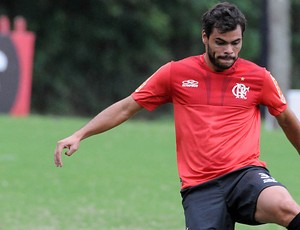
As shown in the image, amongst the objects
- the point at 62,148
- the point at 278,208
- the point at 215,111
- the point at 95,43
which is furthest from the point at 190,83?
the point at 95,43

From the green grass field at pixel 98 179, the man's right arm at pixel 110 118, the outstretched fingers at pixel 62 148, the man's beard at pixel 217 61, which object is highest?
the man's beard at pixel 217 61

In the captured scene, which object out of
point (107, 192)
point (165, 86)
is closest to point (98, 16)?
point (107, 192)

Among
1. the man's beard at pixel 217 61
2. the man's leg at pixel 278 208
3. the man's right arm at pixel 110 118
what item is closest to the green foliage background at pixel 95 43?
the man's right arm at pixel 110 118

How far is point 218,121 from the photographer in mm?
6188

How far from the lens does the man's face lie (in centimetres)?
602

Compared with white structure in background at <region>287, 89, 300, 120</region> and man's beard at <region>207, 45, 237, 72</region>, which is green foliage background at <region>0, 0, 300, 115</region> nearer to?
white structure in background at <region>287, 89, 300, 120</region>

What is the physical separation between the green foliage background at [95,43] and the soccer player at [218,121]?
29065mm

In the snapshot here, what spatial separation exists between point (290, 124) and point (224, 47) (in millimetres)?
739

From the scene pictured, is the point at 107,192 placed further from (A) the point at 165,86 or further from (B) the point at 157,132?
(B) the point at 157,132

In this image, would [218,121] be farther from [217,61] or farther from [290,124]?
[290,124]

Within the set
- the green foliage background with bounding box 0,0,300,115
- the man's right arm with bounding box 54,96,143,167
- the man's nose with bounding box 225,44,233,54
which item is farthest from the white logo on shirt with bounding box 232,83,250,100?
the green foliage background with bounding box 0,0,300,115

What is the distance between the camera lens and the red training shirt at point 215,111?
20.1ft

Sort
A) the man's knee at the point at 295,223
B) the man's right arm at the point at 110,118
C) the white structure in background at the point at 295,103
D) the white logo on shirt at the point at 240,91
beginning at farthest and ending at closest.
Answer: the white structure in background at the point at 295,103
the man's right arm at the point at 110,118
the white logo on shirt at the point at 240,91
the man's knee at the point at 295,223

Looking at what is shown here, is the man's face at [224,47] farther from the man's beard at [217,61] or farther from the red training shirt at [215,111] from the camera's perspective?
the red training shirt at [215,111]
